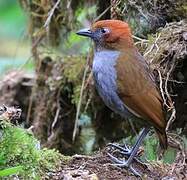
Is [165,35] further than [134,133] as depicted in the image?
No

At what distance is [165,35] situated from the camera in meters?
4.54

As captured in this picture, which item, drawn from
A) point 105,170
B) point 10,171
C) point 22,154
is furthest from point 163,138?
point 10,171

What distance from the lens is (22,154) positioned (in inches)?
130

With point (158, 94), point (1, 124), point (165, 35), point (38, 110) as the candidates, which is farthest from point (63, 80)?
point (1, 124)

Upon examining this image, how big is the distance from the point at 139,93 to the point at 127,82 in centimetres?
10

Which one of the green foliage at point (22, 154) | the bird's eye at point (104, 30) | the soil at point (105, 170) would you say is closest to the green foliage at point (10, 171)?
the green foliage at point (22, 154)

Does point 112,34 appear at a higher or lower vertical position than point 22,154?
higher

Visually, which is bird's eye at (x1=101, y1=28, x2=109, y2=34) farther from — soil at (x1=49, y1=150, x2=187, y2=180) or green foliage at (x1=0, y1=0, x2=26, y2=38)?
green foliage at (x1=0, y1=0, x2=26, y2=38)

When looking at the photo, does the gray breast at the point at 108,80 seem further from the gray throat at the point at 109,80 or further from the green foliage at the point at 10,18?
the green foliage at the point at 10,18

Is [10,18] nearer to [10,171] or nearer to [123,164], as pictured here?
[123,164]

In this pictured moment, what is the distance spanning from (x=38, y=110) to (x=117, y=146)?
216 centimetres

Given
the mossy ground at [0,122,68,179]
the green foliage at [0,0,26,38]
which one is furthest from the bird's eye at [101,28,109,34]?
the green foliage at [0,0,26,38]

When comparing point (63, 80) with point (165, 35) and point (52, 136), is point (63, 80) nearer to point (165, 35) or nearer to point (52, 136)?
point (52, 136)

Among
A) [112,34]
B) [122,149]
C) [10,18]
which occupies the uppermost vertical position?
[112,34]
